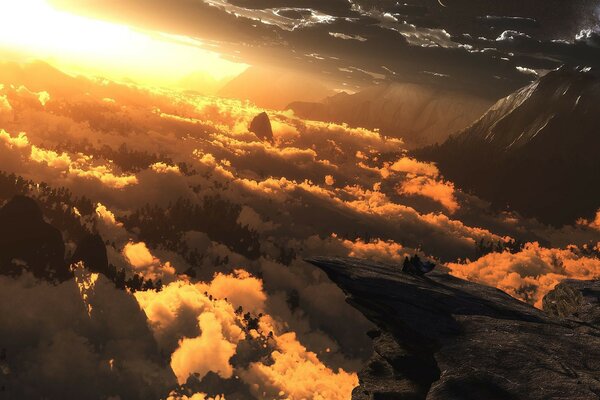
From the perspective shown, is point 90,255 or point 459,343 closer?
point 459,343

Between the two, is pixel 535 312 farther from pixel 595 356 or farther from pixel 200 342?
pixel 200 342

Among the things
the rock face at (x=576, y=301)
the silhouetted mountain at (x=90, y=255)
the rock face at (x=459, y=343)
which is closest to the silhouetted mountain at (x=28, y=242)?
the silhouetted mountain at (x=90, y=255)

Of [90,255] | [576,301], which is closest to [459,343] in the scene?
[576,301]

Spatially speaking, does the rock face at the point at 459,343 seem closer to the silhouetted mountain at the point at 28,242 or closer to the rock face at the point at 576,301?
the rock face at the point at 576,301

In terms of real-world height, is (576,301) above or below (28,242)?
above

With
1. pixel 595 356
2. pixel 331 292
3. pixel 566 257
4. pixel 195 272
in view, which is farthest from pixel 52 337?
pixel 566 257

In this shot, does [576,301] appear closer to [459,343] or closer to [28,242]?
[459,343]
